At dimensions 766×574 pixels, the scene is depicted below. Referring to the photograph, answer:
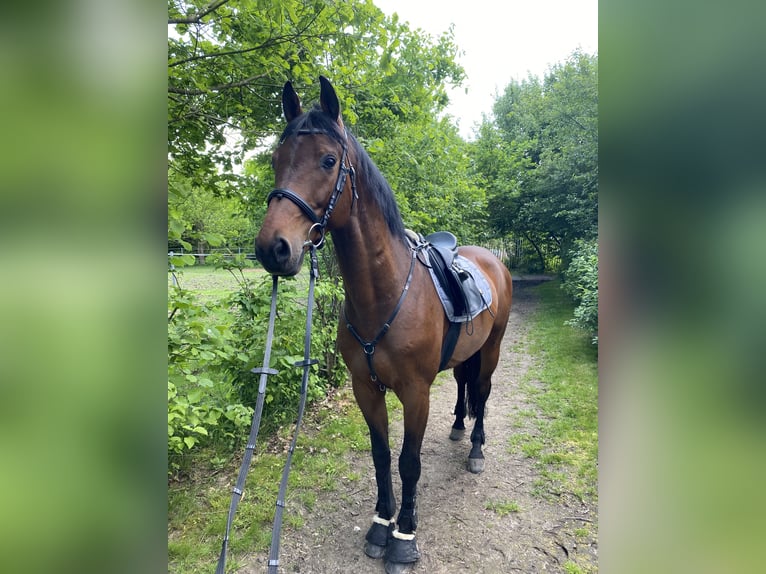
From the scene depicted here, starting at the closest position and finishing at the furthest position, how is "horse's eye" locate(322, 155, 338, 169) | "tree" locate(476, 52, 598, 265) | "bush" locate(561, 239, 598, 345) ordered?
"horse's eye" locate(322, 155, 338, 169), "bush" locate(561, 239, 598, 345), "tree" locate(476, 52, 598, 265)

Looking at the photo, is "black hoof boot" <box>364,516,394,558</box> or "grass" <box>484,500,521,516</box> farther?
"grass" <box>484,500,521,516</box>

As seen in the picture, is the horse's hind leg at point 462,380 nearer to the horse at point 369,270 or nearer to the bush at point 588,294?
the horse at point 369,270

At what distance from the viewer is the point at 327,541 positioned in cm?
240

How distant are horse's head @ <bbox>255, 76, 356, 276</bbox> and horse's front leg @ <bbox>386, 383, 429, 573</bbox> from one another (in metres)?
1.12

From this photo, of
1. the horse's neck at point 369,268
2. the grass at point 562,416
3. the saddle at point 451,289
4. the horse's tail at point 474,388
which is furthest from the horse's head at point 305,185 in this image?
the grass at point 562,416

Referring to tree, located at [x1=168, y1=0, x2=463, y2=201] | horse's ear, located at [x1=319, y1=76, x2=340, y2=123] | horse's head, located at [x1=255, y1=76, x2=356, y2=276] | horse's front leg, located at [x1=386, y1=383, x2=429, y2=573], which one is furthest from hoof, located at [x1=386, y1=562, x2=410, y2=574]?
tree, located at [x1=168, y1=0, x2=463, y2=201]

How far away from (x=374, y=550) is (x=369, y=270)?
175cm

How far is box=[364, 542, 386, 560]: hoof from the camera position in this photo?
2257mm

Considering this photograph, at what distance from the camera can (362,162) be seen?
1.82 metres

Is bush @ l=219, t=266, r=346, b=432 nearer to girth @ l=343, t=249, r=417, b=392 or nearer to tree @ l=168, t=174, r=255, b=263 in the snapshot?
tree @ l=168, t=174, r=255, b=263

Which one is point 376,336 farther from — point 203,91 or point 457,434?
point 457,434

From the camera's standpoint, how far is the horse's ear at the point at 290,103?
1688 mm
